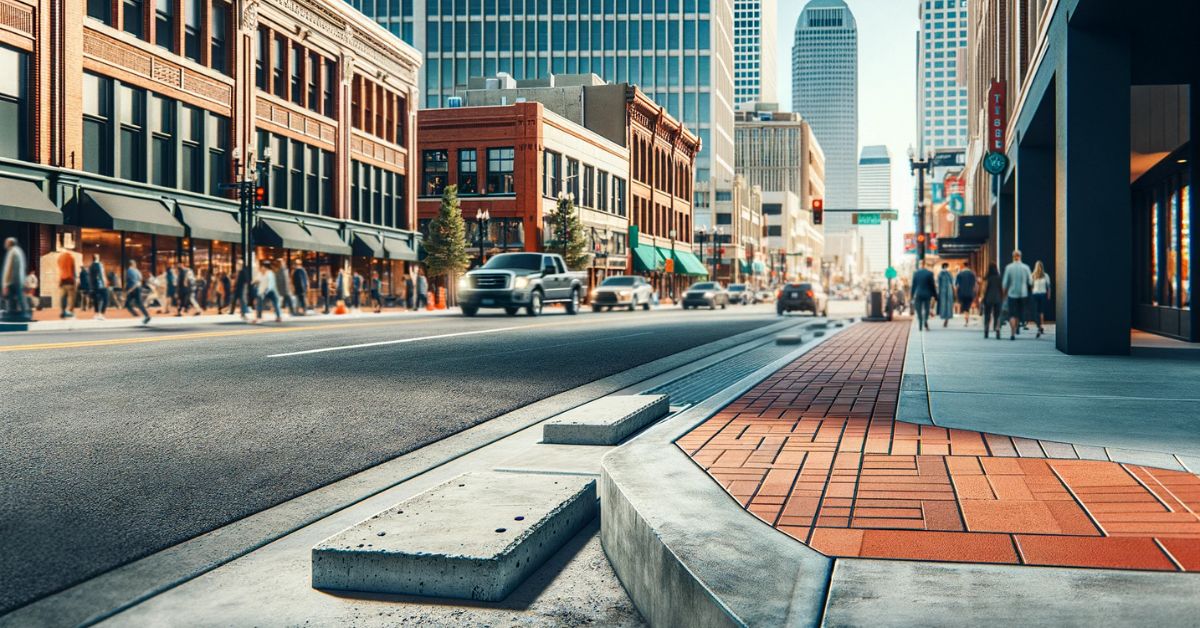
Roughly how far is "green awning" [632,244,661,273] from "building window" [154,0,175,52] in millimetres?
42804

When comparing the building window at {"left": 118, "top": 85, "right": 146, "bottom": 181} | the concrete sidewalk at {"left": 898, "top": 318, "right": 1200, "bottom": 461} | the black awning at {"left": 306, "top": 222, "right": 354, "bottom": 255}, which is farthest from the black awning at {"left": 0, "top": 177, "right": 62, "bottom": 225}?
the concrete sidewalk at {"left": 898, "top": 318, "right": 1200, "bottom": 461}

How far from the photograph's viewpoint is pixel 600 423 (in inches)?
246

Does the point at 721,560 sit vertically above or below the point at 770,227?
below

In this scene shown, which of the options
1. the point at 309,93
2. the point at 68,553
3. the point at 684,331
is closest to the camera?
the point at 68,553

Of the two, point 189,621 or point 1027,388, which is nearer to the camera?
point 189,621

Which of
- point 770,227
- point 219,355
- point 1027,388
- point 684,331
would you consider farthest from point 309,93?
point 770,227

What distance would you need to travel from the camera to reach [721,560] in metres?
3.04

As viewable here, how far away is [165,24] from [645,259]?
145 ft

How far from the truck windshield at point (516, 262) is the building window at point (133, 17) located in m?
12.9

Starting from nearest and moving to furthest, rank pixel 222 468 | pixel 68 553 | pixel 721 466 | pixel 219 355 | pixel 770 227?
pixel 68 553 < pixel 721 466 < pixel 222 468 < pixel 219 355 < pixel 770 227

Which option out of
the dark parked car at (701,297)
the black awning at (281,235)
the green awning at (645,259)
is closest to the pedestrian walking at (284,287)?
the black awning at (281,235)

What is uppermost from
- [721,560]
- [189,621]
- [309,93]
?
[309,93]

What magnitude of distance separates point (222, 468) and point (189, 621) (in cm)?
249

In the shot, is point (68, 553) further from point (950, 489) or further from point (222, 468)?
point (950, 489)
